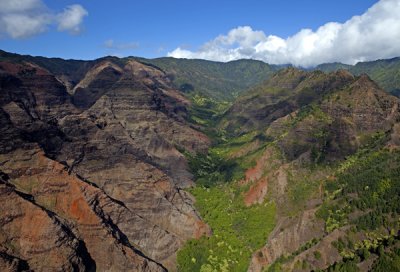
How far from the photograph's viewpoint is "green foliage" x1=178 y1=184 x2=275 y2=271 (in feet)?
410

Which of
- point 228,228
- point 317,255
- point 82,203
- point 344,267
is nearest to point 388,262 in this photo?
point 344,267

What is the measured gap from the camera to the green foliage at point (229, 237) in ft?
410

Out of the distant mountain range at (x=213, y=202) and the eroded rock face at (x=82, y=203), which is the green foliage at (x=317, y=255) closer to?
the distant mountain range at (x=213, y=202)

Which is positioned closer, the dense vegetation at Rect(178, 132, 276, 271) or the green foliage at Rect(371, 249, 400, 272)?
the green foliage at Rect(371, 249, 400, 272)

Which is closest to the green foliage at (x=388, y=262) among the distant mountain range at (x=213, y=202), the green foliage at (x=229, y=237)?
the distant mountain range at (x=213, y=202)

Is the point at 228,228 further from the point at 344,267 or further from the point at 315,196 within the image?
the point at 344,267

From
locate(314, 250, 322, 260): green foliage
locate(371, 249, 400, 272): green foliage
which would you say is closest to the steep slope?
locate(314, 250, 322, 260): green foliage

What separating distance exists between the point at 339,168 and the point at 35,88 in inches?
5271

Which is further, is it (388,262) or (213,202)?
(213,202)

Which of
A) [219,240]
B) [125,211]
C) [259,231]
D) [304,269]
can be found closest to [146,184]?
[125,211]

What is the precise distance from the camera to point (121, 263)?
365 feet

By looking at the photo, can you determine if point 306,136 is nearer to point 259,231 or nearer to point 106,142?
point 259,231

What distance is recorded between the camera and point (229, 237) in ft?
451

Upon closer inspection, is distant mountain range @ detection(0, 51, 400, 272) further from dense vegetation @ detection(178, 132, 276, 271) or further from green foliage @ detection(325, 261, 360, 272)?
dense vegetation @ detection(178, 132, 276, 271)
